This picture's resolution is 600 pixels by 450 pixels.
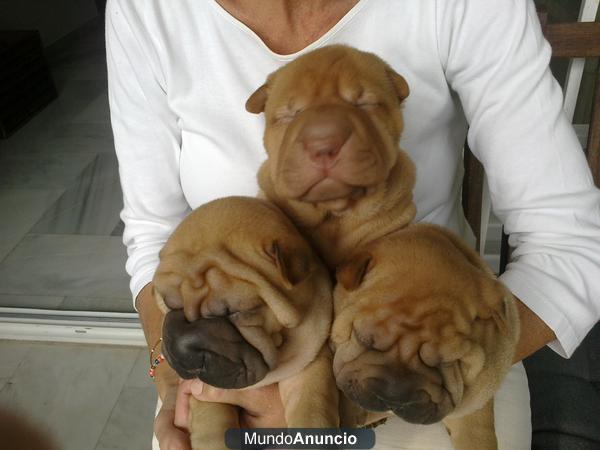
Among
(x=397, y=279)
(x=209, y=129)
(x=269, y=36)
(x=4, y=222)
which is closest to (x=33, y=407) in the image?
(x=4, y=222)

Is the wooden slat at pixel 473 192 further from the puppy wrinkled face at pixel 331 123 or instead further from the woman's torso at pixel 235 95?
the puppy wrinkled face at pixel 331 123

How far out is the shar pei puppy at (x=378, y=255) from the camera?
1.84 ft

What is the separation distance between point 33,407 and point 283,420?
155 cm

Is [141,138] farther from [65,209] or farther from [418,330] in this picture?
[65,209]

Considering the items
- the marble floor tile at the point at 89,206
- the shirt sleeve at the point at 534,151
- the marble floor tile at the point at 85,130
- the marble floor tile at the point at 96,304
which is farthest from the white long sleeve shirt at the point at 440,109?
the marble floor tile at the point at 85,130

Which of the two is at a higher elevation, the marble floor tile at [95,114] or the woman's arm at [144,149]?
the woman's arm at [144,149]

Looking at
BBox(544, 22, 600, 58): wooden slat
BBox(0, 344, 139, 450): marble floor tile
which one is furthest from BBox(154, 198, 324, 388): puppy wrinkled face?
BBox(0, 344, 139, 450): marble floor tile

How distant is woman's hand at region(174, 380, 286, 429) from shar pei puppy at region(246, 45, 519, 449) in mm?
96

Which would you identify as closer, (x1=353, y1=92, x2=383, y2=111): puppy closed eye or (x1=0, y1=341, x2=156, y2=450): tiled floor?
(x1=353, y1=92, x2=383, y2=111): puppy closed eye

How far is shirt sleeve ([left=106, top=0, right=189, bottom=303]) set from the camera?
1.02 meters

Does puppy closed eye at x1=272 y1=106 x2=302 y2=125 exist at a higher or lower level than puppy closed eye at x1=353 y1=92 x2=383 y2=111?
lower

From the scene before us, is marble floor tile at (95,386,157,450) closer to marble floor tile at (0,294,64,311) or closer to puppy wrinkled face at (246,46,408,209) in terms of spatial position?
marble floor tile at (0,294,64,311)

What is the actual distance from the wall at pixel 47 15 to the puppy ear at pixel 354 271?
362 cm

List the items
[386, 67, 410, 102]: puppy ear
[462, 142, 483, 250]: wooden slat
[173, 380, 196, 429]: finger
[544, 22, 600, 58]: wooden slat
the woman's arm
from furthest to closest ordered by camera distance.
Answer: [462, 142, 483, 250]: wooden slat → [544, 22, 600, 58]: wooden slat → the woman's arm → [173, 380, 196, 429]: finger → [386, 67, 410, 102]: puppy ear
